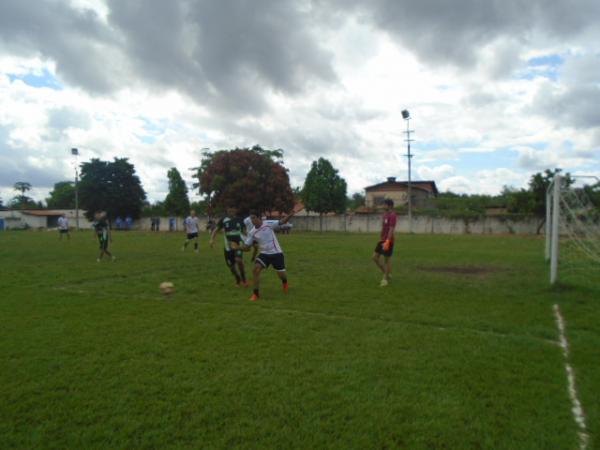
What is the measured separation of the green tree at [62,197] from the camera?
95819 millimetres

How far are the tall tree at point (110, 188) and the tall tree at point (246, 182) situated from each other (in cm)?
1904

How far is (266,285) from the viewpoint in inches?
417

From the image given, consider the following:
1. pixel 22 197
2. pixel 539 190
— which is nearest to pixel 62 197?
pixel 22 197

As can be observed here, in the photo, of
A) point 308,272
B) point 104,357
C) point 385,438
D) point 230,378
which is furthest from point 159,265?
point 385,438

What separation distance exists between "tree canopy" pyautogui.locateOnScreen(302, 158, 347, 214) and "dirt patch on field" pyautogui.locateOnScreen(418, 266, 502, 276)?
43.5 m

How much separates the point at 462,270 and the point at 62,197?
103 metres

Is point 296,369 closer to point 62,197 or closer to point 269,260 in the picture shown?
point 269,260

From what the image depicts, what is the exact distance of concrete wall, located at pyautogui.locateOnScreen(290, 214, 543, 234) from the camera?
1607 inches

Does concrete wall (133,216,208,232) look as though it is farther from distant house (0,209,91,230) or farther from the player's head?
the player's head

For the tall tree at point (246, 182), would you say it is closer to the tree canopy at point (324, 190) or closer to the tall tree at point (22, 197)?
the tree canopy at point (324, 190)

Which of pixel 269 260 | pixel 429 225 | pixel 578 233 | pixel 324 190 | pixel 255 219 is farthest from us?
pixel 324 190

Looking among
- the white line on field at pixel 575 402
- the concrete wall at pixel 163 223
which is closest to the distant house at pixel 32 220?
the concrete wall at pixel 163 223

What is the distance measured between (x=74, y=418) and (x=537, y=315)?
6.82 metres

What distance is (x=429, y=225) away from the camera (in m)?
44.4
